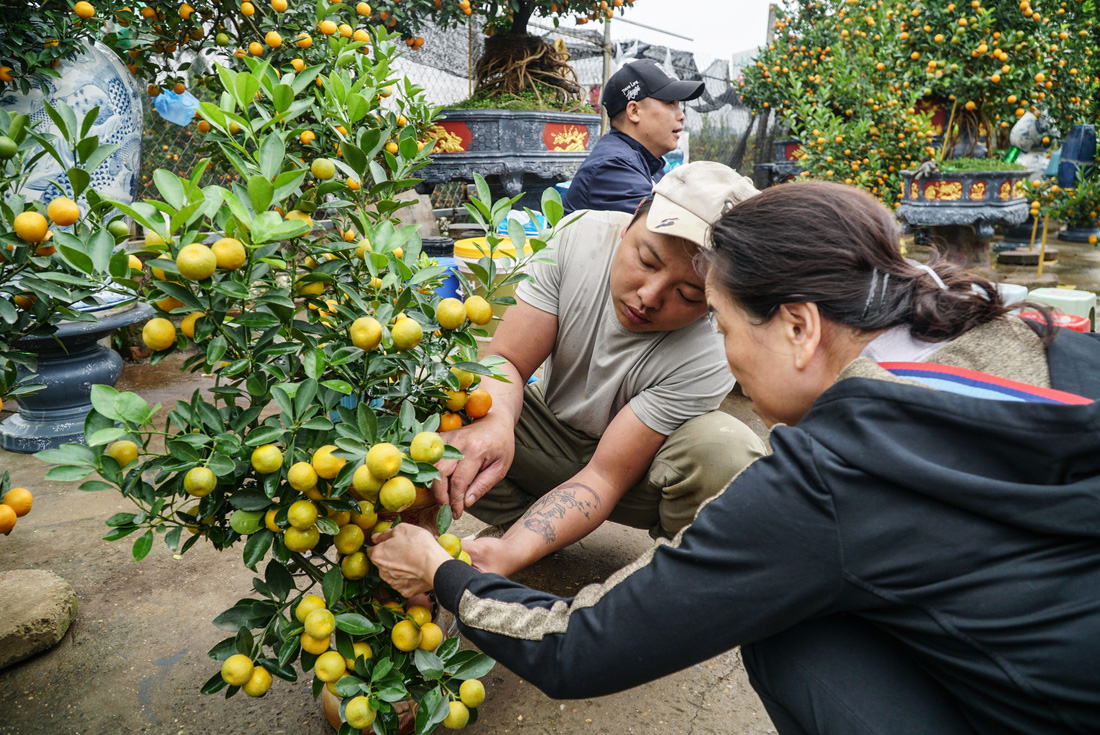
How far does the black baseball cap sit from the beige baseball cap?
227 centimetres

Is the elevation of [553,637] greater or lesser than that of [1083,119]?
lesser

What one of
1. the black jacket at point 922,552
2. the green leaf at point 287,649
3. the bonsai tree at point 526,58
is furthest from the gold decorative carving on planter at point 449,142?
the black jacket at point 922,552

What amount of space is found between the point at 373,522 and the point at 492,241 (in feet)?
1.77

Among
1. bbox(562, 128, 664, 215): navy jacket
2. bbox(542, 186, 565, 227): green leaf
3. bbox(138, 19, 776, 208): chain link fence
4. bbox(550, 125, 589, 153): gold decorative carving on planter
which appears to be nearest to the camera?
bbox(542, 186, 565, 227): green leaf

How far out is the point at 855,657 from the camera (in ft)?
3.71

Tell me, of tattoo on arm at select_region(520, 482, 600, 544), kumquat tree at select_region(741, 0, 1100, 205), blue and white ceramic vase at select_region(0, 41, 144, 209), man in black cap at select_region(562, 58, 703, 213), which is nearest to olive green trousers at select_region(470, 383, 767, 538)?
tattoo on arm at select_region(520, 482, 600, 544)

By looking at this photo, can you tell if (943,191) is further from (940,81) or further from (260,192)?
(260,192)

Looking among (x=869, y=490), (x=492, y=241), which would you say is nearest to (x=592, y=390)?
(x=492, y=241)

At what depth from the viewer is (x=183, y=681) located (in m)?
1.76

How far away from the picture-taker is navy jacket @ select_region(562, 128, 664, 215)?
145 inches

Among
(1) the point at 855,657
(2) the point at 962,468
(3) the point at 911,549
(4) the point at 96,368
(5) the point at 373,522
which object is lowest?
(4) the point at 96,368

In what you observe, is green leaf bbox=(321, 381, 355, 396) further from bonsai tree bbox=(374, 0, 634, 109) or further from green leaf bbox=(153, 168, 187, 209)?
bonsai tree bbox=(374, 0, 634, 109)

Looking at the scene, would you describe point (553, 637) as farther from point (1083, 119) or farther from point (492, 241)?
point (1083, 119)

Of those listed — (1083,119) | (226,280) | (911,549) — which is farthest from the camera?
(1083,119)
